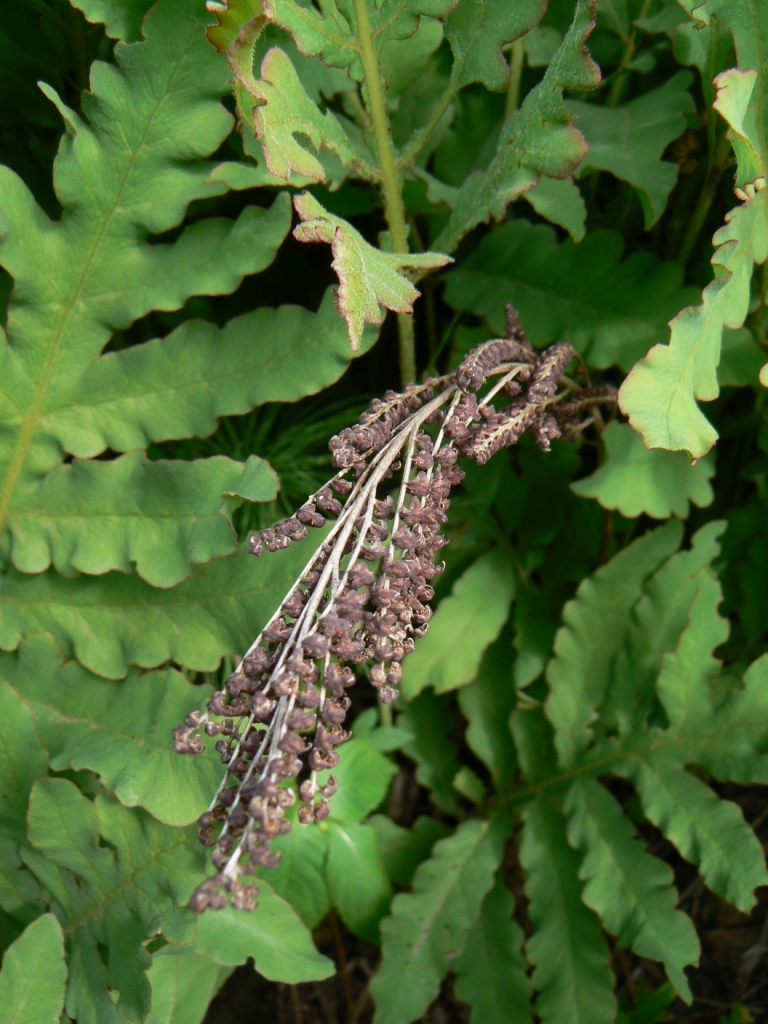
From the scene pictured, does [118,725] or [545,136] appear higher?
[545,136]

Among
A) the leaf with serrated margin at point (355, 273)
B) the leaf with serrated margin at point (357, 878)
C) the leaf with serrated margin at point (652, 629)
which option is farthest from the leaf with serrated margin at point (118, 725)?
the leaf with serrated margin at point (652, 629)

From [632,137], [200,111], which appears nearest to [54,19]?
[200,111]

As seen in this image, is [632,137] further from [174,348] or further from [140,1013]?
[140,1013]

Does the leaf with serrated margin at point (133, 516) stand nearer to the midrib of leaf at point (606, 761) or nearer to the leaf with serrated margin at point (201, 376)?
the leaf with serrated margin at point (201, 376)

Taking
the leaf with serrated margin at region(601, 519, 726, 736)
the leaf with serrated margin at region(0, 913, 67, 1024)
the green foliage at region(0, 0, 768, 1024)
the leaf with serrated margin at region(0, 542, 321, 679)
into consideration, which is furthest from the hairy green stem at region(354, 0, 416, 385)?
the leaf with serrated margin at region(0, 913, 67, 1024)

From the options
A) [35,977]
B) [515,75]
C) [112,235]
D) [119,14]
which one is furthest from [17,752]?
[515,75]

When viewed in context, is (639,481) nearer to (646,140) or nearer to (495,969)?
(646,140)
